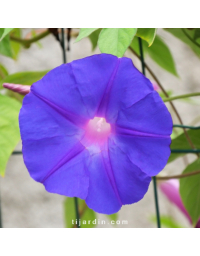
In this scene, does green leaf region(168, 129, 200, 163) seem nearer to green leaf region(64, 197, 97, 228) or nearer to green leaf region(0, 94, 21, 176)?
green leaf region(64, 197, 97, 228)

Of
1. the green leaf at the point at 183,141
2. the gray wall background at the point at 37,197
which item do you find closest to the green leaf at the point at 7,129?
the green leaf at the point at 183,141

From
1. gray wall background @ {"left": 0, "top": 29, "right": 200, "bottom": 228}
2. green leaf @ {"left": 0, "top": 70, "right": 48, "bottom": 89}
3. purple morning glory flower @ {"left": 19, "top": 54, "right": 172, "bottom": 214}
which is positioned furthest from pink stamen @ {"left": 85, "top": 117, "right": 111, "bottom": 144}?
gray wall background @ {"left": 0, "top": 29, "right": 200, "bottom": 228}

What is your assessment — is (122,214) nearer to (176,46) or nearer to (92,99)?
(176,46)

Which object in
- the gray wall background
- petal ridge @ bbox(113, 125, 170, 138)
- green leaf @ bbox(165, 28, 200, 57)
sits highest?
green leaf @ bbox(165, 28, 200, 57)

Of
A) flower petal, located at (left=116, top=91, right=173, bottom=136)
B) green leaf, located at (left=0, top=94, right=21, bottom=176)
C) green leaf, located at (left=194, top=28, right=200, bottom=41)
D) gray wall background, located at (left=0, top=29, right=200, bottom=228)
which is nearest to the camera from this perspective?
flower petal, located at (left=116, top=91, right=173, bottom=136)

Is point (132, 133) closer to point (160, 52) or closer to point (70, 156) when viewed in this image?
point (70, 156)
